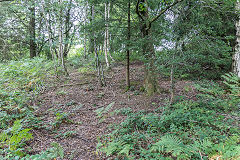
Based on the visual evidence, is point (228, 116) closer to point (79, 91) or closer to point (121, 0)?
point (121, 0)

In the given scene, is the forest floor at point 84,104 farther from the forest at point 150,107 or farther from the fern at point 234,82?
the fern at point 234,82

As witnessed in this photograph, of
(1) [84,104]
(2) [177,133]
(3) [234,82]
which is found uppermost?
(3) [234,82]

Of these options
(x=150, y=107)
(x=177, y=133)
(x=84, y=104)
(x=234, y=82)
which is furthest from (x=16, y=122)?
(x=234, y=82)

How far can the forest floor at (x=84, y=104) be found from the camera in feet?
11.9

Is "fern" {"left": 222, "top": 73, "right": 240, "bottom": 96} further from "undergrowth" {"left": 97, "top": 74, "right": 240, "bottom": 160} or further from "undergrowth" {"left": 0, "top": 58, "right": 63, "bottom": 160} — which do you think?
"undergrowth" {"left": 0, "top": 58, "right": 63, "bottom": 160}

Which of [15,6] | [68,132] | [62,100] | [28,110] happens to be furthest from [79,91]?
[15,6]

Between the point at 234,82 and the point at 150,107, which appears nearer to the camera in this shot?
the point at 234,82

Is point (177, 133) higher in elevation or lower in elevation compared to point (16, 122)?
lower

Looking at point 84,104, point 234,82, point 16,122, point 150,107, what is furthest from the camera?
point 84,104

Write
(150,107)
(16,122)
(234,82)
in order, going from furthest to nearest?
1. (150,107)
2. (234,82)
3. (16,122)

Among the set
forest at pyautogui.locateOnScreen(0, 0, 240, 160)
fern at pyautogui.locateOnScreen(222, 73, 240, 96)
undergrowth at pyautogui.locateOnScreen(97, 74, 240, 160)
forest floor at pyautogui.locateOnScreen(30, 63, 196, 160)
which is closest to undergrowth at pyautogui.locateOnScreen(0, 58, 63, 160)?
forest at pyautogui.locateOnScreen(0, 0, 240, 160)

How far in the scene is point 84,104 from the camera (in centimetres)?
643

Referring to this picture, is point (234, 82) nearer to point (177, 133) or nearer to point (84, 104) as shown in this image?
point (177, 133)

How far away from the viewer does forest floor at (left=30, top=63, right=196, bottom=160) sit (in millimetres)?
3623
